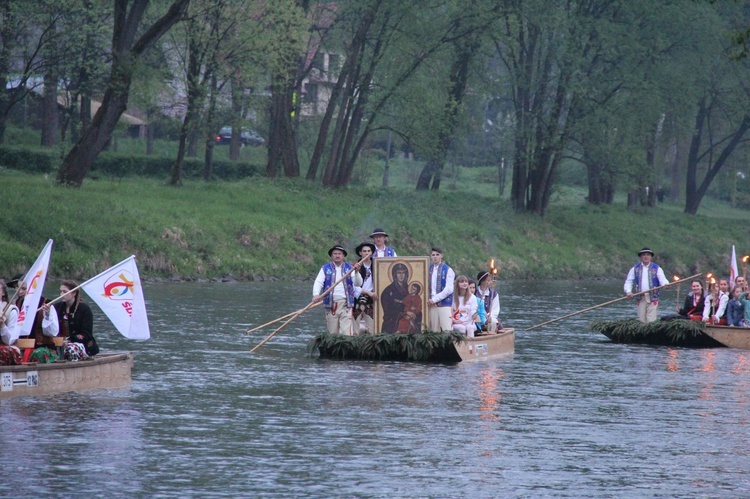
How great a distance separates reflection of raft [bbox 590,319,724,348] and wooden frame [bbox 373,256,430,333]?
739 cm

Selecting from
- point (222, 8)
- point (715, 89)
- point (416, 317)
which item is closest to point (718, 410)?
point (416, 317)

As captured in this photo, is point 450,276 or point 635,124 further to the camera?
point 635,124

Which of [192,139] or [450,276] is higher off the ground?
[192,139]

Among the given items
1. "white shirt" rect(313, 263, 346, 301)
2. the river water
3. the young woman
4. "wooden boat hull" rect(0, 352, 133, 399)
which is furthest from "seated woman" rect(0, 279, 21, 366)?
the young woman

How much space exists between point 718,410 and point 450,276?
631 centimetres

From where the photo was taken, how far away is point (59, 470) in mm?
13438

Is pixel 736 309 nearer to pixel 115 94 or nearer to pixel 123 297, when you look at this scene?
pixel 123 297

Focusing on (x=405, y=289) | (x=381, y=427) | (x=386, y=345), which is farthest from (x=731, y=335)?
(x=381, y=427)

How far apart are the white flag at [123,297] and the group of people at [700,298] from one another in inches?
522

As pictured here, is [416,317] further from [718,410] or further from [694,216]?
[694,216]

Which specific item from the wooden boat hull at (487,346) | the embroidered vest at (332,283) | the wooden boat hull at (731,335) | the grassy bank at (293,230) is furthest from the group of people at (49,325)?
the grassy bank at (293,230)

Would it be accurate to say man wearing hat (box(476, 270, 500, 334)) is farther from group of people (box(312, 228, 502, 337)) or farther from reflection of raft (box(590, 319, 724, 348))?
reflection of raft (box(590, 319, 724, 348))

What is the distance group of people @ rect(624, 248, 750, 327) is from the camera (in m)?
29.0

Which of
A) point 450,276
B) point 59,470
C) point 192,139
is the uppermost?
point 192,139
